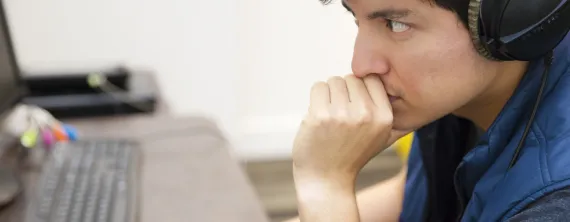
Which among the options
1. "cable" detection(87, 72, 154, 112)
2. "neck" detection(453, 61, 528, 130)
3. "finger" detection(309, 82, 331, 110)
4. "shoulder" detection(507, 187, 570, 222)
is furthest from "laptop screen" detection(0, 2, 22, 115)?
"shoulder" detection(507, 187, 570, 222)

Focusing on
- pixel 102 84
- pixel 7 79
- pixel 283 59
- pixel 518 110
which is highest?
pixel 518 110

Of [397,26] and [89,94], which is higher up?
[397,26]

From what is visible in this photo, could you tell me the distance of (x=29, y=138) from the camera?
1.39 meters

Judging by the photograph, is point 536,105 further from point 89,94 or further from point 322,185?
point 89,94

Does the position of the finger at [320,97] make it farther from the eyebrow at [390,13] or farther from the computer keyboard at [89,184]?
the computer keyboard at [89,184]

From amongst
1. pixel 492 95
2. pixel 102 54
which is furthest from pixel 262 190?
pixel 492 95

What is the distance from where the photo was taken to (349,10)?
915mm

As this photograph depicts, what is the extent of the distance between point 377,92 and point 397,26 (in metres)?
0.12

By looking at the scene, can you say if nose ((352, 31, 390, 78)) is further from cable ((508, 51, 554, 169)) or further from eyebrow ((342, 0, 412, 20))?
cable ((508, 51, 554, 169))

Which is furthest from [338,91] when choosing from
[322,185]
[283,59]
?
[283,59]

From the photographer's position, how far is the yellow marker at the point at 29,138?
54.0 inches

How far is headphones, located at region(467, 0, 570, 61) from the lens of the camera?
0.78 m

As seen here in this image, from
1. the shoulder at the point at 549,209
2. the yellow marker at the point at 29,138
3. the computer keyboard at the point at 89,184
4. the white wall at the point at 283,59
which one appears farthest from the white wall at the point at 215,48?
the shoulder at the point at 549,209

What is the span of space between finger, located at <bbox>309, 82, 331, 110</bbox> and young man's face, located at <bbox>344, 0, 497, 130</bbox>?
2.9 inches
